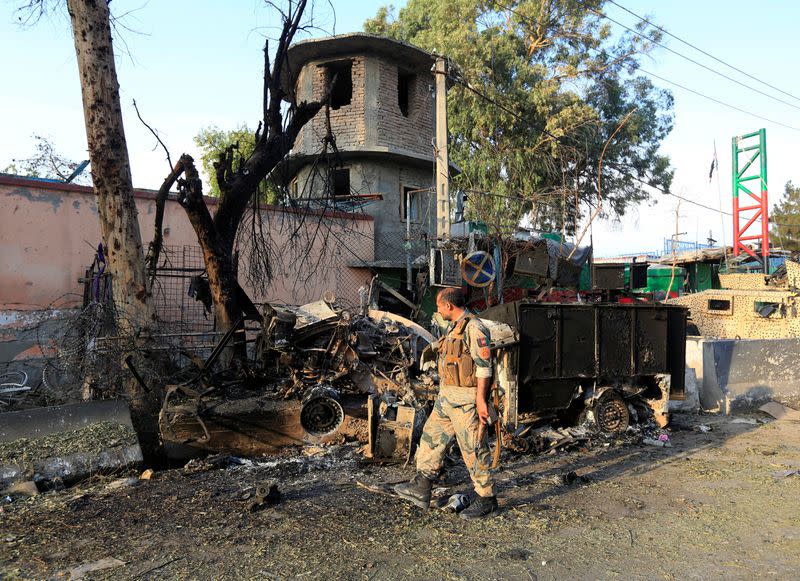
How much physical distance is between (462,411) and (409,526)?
3.13 ft

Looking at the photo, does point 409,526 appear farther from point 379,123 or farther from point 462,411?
point 379,123

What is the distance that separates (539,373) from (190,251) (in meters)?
8.52

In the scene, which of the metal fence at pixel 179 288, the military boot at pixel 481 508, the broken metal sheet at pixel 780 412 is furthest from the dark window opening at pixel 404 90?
the military boot at pixel 481 508

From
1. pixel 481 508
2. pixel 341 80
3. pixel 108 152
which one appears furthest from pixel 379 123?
pixel 481 508

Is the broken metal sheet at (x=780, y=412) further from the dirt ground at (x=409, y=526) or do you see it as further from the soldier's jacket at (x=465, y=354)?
the soldier's jacket at (x=465, y=354)

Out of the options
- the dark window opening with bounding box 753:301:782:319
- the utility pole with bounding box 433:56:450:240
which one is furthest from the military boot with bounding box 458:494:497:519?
the dark window opening with bounding box 753:301:782:319

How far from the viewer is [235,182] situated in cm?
800

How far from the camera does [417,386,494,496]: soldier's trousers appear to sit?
444 centimetres

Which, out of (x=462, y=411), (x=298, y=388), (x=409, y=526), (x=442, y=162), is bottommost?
(x=409, y=526)

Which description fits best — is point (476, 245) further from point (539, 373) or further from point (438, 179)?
point (539, 373)

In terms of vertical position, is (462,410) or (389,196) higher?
(389,196)

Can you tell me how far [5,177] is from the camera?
10.2 metres

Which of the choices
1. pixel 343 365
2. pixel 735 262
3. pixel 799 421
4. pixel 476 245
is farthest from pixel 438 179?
pixel 735 262

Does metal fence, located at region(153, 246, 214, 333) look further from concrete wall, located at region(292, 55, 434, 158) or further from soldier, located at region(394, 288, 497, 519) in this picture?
soldier, located at region(394, 288, 497, 519)
